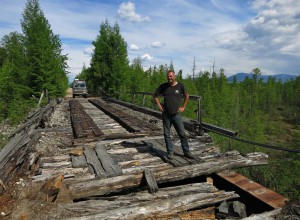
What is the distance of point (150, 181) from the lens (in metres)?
4.80

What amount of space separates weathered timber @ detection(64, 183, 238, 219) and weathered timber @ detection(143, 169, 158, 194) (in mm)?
97

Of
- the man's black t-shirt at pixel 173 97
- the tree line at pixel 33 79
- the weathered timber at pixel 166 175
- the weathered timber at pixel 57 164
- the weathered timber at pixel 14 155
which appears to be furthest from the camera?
the tree line at pixel 33 79

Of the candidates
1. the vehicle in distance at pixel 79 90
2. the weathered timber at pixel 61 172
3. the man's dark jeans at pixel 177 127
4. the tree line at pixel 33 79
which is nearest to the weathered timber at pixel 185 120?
the man's dark jeans at pixel 177 127

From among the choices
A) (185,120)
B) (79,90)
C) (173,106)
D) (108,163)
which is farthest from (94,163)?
(79,90)

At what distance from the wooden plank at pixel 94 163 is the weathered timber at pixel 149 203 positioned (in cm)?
69

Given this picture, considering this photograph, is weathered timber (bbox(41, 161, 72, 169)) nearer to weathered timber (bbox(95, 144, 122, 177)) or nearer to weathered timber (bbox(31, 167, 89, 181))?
weathered timber (bbox(31, 167, 89, 181))

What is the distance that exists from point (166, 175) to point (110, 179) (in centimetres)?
112

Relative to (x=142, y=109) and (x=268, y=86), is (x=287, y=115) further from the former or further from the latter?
(x=142, y=109)

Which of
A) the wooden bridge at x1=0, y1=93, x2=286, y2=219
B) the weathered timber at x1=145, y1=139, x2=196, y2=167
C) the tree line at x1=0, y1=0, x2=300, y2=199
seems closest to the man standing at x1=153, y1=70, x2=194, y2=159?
the weathered timber at x1=145, y1=139, x2=196, y2=167

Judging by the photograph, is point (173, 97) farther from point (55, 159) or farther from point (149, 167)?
point (55, 159)

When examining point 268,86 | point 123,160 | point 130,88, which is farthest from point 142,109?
point 268,86

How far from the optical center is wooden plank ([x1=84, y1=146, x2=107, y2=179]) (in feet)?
16.6

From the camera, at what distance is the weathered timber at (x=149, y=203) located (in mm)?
3916

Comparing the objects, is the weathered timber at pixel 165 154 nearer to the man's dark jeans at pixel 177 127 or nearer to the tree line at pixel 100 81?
the man's dark jeans at pixel 177 127
